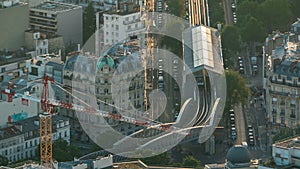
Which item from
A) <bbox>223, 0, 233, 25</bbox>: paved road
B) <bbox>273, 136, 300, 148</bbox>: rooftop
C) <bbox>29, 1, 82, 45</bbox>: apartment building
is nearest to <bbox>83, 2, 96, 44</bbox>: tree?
<bbox>29, 1, 82, 45</bbox>: apartment building

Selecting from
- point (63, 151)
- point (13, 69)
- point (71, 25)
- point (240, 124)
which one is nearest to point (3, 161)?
point (63, 151)

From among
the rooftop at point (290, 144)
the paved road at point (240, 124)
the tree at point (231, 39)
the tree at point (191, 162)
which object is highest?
the tree at point (231, 39)

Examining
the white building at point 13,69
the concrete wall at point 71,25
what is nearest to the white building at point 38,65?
the white building at point 13,69

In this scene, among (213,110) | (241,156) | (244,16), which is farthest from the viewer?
(244,16)

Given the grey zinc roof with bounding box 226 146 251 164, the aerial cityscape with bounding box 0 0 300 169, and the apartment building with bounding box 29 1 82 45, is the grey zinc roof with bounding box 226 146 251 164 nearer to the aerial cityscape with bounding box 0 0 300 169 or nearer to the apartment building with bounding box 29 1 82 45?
the aerial cityscape with bounding box 0 0 300 169

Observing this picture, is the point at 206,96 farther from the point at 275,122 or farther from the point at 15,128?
the point at 15,128

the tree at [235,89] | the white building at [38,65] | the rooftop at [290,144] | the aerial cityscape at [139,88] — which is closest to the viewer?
the rooftop at [290,144]

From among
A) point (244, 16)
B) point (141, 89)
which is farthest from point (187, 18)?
point (141, 89)

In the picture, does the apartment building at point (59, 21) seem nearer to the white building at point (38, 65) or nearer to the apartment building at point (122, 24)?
the apartment building at point (122, 24)
